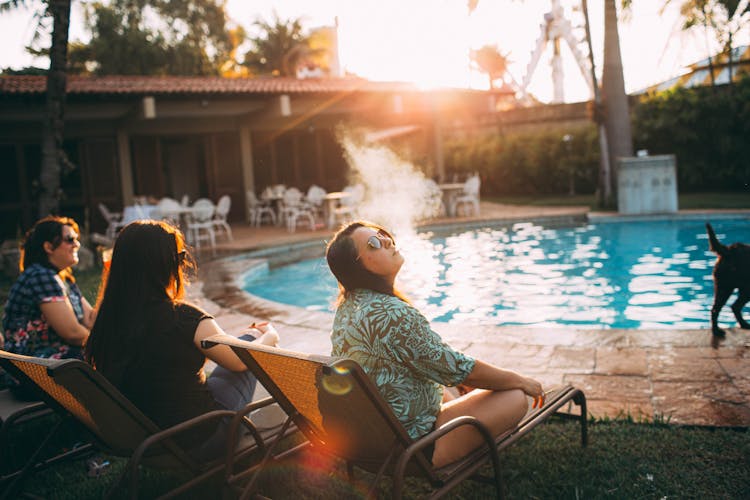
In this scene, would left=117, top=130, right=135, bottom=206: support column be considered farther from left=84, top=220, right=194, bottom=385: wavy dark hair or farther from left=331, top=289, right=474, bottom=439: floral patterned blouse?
left=331, top=289, right=474, bottom=439: floral patterned blouse

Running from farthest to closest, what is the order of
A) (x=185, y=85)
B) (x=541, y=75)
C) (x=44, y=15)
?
(x=541, y=75) < (x=185, y=85) < (x=44, y=15)

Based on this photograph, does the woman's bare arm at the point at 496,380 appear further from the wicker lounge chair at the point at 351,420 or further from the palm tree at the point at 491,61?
the palm tree at the point at 491,61

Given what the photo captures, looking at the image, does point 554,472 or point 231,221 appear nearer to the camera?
point 554,472

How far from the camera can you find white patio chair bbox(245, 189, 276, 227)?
1569cm

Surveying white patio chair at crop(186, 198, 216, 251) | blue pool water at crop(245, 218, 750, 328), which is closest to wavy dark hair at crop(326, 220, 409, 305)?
blue pool water at crop(245, 218, 750, 328)

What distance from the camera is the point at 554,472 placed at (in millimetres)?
2713

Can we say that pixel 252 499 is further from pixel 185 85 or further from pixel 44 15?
pixel 185 85

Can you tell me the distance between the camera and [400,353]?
7.30 ft

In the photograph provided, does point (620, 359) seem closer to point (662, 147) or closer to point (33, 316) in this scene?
point (33, 316)

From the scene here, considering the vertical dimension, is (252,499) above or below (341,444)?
below

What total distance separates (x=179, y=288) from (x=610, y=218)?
1168 centimetres

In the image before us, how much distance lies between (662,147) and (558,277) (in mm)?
10004

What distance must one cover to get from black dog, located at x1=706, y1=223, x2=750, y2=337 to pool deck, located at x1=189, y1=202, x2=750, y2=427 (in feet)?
0.52

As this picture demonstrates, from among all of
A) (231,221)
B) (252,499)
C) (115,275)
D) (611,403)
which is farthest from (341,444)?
(231,221)
